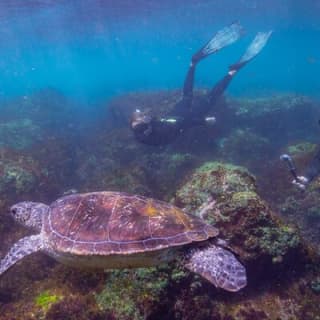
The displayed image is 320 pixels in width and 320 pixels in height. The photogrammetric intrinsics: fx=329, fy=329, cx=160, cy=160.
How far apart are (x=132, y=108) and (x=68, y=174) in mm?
9083

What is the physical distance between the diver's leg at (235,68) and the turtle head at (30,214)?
40.0ft

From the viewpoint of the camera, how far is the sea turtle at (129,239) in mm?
5086

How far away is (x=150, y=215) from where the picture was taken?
549cm

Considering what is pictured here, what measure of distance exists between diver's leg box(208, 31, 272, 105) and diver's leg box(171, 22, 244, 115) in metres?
1.15

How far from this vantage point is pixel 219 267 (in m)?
4.83

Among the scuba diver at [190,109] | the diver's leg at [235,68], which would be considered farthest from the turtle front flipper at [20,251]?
the diver's leg at [235,68]

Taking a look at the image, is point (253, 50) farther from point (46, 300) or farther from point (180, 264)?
point (46, 300)

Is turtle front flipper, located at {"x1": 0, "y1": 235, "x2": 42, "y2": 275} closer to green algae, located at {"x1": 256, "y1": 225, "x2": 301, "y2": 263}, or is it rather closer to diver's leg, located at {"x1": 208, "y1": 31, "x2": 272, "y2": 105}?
green algae, located at {"x1": 256, "y1": 225, "x2": 301, "y2": 263}

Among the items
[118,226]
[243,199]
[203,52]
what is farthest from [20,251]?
[203,52]

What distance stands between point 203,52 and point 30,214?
13631mm

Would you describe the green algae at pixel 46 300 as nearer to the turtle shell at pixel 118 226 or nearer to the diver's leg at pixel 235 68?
the turtle shell at pixel 118 226

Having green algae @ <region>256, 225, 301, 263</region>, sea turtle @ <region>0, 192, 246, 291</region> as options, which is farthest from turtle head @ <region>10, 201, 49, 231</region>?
green algae @ <region>256, 225, 301, 263</region>

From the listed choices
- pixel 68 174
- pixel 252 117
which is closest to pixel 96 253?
pixel 68 174

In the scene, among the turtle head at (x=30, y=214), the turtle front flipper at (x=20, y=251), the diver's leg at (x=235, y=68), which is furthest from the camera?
the diver's leg at (x=235, y=68)
